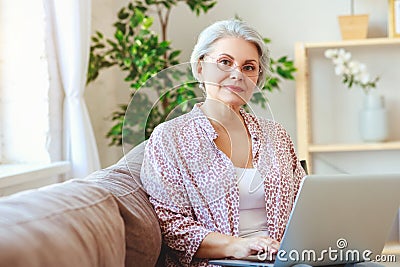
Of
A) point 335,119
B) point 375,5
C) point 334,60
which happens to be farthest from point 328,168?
point 375,5

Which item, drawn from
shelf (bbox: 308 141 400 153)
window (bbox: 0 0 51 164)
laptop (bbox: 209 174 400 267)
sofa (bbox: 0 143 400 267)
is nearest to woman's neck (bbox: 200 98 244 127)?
sofa (bbox: 0 143 400 267)

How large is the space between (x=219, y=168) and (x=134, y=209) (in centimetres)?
30

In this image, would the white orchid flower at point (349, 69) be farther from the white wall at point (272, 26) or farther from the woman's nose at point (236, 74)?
the woman's nose at point (236, 74)

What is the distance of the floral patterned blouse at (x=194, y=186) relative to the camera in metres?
1.91

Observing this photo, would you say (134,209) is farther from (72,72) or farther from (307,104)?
(307,104)

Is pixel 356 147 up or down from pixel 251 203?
down

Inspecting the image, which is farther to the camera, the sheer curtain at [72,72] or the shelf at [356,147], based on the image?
the shelf at [356,147]

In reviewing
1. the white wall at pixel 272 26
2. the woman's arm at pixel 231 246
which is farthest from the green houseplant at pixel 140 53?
the woman's arm at pixel 231 246

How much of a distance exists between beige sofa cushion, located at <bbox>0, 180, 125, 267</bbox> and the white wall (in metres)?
2.47

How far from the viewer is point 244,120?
2.11 meters

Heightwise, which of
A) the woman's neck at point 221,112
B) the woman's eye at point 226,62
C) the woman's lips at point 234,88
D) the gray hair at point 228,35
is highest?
the gray hair at point 228,35

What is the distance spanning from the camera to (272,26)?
4.05 metres

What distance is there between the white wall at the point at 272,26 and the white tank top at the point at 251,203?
2073 millimetres

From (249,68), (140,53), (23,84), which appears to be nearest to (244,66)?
(249,68)
